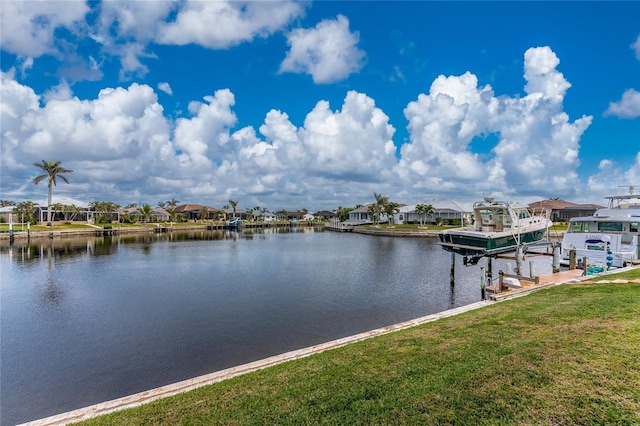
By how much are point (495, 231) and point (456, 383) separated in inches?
784

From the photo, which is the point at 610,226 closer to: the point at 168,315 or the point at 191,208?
the point at 168,315

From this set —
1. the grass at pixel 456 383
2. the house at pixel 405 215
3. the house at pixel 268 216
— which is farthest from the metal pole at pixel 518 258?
the house at pixel 268 216

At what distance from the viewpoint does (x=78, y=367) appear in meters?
11.5

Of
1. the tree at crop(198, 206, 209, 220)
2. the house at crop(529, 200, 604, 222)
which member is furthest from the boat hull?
the tree at crop(198, 206, 209, 220)

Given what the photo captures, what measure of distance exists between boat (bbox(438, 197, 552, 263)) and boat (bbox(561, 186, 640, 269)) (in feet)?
6.59

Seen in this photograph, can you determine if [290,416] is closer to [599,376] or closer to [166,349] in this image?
[599,376]

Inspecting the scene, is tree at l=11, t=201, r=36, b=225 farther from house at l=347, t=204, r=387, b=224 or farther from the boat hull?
the boat hull

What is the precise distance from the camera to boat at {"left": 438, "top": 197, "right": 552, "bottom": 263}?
21.4 metres

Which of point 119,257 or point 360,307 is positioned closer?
point 360,307

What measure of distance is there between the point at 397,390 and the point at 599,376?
318 cm

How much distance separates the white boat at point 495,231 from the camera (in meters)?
21.4

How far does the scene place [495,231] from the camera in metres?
23.0

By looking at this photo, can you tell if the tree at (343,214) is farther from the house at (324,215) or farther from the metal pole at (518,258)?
the metal pole at (518,258)

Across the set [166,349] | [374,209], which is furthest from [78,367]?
[374,209]
